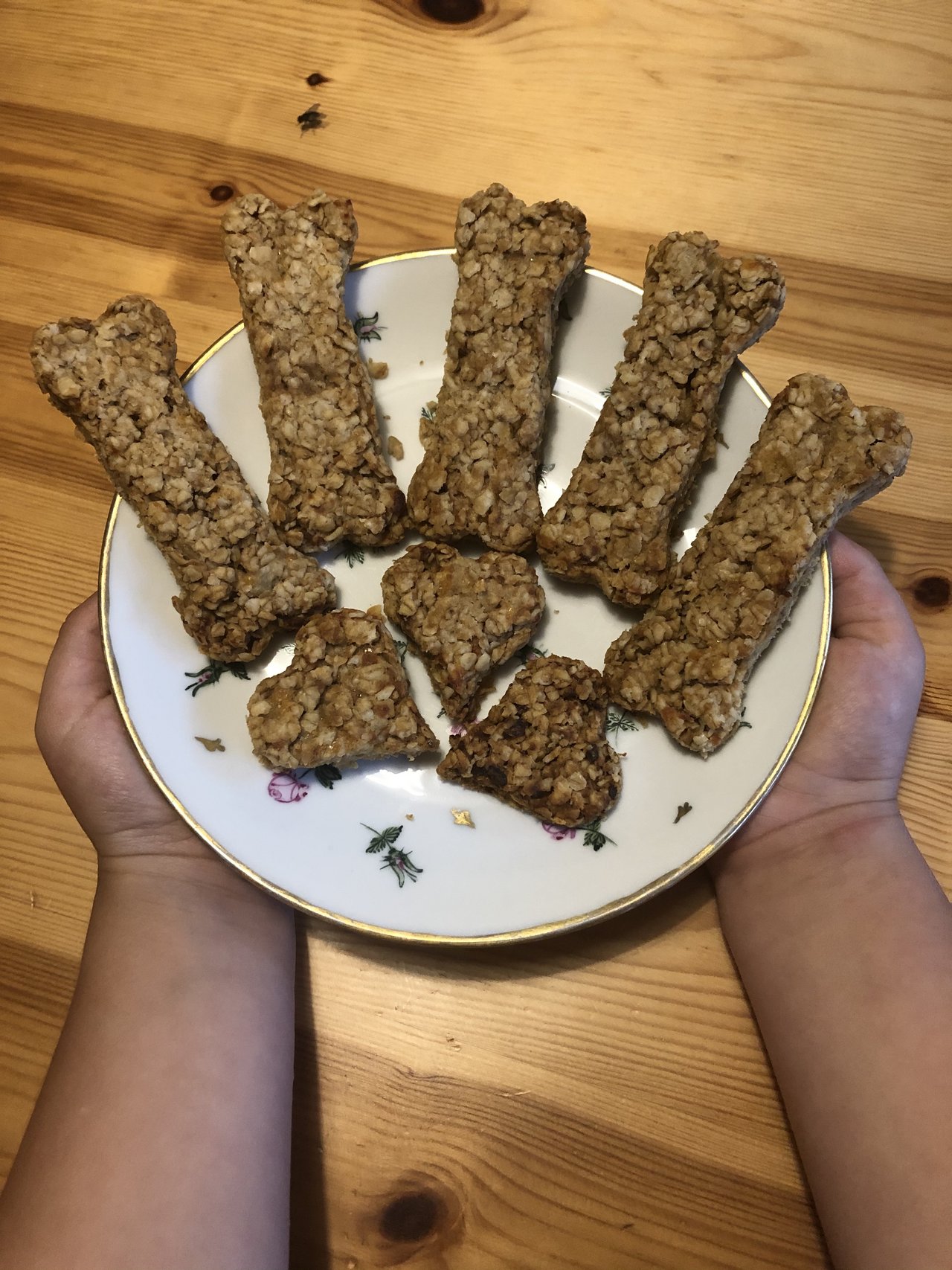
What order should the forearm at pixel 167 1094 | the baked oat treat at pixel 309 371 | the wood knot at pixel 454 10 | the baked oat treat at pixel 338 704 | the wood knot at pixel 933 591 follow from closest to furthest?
the forearm at pixel 167 1094 < the baked oat treat at pixel 338 704 < the baked oat treat at pixel 309 371 < the wood knot at pixel 933 591 < the wood knot at pixel 454 10

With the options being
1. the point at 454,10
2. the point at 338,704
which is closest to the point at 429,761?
the point at 338,704

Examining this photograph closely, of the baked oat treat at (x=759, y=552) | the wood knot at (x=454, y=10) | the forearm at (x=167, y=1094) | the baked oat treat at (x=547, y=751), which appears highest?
the wood knot at (x=454, y=10)

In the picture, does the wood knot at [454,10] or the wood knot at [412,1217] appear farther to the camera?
the wood knot at [454,10]

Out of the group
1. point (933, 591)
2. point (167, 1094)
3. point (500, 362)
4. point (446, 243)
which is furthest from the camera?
point (446, 243)

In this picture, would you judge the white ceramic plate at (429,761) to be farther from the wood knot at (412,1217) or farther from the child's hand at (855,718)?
the wood knot at (412,1217)

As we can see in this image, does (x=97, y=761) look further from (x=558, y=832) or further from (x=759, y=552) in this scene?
(x=759, y=552)

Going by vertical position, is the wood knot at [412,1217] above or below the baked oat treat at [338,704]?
below

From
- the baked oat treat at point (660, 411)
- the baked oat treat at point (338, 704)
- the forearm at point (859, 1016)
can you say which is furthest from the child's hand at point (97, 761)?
the forearm at point (859, 1016)

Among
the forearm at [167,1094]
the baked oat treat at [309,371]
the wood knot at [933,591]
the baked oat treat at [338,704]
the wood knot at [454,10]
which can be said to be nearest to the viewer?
the forearm at [167,1094]
